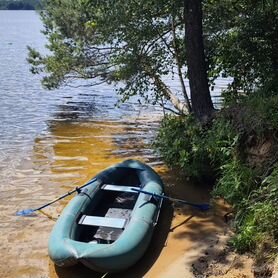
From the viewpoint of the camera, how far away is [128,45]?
902cm

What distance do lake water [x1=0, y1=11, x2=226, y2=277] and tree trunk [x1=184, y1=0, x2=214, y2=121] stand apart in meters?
1.49

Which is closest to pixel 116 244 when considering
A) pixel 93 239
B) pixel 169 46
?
pixel 93 239

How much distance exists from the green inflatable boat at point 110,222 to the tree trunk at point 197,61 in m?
1.63

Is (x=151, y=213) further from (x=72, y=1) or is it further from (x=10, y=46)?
(x=10, y=46)

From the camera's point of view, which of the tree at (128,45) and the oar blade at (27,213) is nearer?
the oar blade at (27,213)

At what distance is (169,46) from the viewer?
9.67 m

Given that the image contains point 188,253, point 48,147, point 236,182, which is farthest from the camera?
point 48,147

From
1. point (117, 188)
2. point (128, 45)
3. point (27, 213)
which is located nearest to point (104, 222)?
point (117, 188)

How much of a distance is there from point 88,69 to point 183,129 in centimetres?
462

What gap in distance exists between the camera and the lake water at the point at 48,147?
19.7 ft

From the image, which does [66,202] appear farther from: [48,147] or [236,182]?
[48,147]

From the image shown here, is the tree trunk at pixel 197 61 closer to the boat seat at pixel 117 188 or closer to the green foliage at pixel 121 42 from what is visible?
the green foliage at pixel 121 42

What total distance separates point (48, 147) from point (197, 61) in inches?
179

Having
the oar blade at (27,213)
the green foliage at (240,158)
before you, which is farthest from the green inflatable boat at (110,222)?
the oar blade at (27,213)
